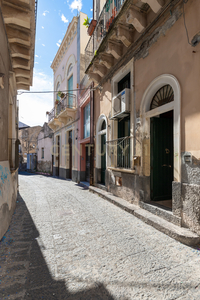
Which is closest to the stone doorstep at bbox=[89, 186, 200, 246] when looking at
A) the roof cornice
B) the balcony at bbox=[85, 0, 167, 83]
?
the balcony at bbox=[85, 0, 167, 83]

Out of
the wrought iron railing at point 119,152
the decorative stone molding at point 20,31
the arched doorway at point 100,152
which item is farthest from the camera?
the arched doorway at point 100,152

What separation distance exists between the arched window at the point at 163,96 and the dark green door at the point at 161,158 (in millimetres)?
439

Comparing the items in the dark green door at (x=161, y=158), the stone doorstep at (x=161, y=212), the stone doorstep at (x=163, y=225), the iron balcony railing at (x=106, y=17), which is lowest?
the stone doorstep at (x=163, y=225)

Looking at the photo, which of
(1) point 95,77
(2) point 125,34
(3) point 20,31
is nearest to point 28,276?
(3) point 20,31

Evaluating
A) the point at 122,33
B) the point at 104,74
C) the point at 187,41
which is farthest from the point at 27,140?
the point at 187,41

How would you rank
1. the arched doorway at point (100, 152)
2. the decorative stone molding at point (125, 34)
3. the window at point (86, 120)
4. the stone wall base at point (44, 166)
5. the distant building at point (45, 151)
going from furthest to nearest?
the stone wall base at point (44, 166), the distant building at point (45, 151), the window at point (86, 120), the arched doorway at point (100, 152), the decorative stone molding at point (125, 34)

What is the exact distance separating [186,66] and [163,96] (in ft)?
3.30

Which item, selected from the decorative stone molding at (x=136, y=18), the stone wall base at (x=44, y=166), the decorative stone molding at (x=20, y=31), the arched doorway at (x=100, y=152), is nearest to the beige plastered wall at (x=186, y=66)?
the decorative stone molding at (x=136, y=18)

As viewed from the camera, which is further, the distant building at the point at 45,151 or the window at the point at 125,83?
the distant building at the point at 45,151

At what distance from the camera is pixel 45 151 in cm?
1962

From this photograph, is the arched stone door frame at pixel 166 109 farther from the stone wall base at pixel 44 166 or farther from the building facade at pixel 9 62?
the stone wall base at pixel 44 166

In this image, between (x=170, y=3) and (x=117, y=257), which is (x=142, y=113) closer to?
(x=170, y=3)

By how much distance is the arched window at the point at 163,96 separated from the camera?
13.7 ft

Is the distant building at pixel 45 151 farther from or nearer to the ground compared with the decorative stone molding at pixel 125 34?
nearer to the ground
